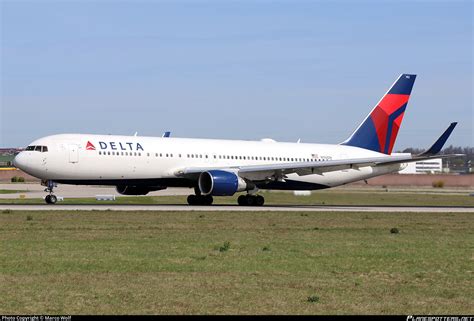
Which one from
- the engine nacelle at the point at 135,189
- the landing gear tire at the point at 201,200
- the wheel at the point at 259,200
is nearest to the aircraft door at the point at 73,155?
the engine nacelle at the point at 135,189

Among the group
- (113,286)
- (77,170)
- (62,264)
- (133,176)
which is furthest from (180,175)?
(113,286)

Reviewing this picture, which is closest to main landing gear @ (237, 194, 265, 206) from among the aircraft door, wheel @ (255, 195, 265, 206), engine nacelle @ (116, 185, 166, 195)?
wheel @ (255, 195, 265, 206)

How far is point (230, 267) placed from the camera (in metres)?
18.4

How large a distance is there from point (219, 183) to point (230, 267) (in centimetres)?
2543

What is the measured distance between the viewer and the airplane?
140 ft

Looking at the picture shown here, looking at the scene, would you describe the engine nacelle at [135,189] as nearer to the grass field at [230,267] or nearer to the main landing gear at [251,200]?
the main landing gear at [251,200]

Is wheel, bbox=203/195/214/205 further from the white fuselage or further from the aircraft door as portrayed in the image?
the aircraft door

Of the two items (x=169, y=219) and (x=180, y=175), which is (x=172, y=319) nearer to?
(x=169, y=219)

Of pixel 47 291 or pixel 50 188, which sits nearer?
pixel 47 291

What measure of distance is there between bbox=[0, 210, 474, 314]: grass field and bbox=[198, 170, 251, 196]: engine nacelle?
40.7ft

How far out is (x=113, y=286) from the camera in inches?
613

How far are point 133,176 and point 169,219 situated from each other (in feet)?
38.5

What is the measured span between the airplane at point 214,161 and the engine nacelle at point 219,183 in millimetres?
54

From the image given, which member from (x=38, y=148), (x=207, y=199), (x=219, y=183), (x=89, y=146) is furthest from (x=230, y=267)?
(x=207, y=199)
